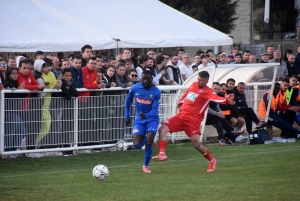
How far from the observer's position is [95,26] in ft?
70.0

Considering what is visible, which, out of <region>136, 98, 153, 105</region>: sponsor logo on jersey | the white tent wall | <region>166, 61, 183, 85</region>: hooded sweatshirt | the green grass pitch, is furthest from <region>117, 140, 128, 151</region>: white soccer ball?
the white tent wall

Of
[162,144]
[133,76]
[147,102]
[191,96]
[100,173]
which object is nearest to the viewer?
[100,173]

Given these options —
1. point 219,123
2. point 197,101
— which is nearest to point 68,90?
point 197,101

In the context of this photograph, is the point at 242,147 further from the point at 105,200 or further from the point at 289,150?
the point at 105,200

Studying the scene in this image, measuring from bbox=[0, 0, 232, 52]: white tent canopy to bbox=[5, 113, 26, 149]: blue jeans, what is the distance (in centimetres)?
357

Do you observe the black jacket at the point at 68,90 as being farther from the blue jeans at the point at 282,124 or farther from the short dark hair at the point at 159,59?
the blue jeans at the point at 282,124

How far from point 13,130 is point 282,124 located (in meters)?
8.25

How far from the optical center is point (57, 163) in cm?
1420

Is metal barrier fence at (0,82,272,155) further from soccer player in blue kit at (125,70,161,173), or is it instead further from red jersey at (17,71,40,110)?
soccer player in blue kit at (125,70,161,173)

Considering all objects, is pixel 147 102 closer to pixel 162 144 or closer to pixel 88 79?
pixel 162 144

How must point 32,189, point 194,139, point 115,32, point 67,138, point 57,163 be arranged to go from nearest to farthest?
point 32,189 < point 194,139 < point 57,163 < point 67,138 < point 115,32

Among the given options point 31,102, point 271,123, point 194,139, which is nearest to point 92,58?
point 31,102

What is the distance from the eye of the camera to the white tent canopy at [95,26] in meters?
18.7

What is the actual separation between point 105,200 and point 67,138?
5.88 meters
